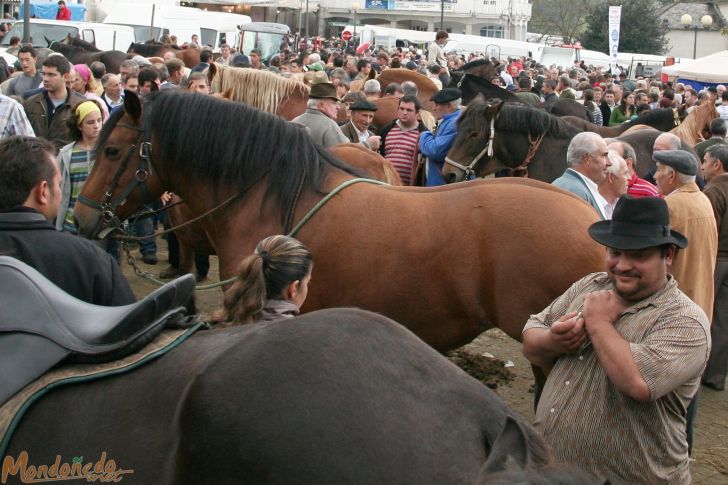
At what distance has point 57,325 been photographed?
2.35m

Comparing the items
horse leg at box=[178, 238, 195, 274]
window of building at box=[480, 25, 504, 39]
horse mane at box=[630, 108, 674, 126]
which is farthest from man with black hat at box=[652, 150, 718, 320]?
window of building at box=[480, 25, 504, 39]

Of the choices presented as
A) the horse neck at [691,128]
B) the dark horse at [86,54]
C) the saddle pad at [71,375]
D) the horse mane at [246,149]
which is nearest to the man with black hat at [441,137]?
the horse mane at [246,149]

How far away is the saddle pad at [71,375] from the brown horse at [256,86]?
624 centimetres

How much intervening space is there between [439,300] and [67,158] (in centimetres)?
360

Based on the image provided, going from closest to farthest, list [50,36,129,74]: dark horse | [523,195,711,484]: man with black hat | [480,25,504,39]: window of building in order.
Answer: [523,195,711,484]: man with black hat
[50,36,129,74]: dark horse
[480,25,504,39]: window of building

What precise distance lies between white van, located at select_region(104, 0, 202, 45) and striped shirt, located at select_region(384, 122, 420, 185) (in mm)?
20890

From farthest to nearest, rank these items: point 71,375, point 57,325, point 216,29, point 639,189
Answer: point 216,29 → point 639,189 → point 57,325 → point 71,375

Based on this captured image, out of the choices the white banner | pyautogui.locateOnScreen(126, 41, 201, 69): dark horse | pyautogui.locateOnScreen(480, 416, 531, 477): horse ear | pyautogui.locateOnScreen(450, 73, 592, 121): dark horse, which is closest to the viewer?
pyautogui.locateOnScreen(480, 416, 531, 477): horse ear

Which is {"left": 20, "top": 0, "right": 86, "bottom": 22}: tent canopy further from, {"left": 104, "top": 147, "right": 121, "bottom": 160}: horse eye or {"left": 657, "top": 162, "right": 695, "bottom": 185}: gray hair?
{"left": 657, "top": 162, "right": 695, "bottom": 185}: gray hair

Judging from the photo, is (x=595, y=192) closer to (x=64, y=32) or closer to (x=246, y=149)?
(x=246, y=149)

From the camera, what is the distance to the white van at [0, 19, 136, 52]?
2046 centimetres

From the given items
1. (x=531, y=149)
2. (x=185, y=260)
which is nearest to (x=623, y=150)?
(x=531, y=149)

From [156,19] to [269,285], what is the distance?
28.0m

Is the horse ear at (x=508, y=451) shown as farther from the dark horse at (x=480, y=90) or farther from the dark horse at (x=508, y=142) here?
the dark horse at (x=480, y=90)
